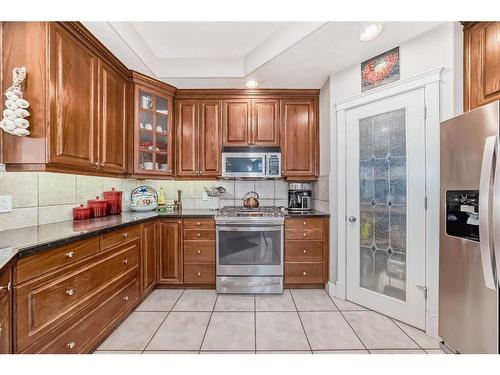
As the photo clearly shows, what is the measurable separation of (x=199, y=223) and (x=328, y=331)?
5.34ft

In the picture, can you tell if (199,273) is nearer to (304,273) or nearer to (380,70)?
(304,273)

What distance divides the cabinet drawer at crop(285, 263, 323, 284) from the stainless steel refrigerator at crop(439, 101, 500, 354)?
1.17 meters

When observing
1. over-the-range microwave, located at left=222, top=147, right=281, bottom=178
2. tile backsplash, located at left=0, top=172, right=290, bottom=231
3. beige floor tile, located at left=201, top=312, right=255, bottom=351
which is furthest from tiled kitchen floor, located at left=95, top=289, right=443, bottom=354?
over-the-range microwave, located at left=222, top=147, right=281, bottom=178

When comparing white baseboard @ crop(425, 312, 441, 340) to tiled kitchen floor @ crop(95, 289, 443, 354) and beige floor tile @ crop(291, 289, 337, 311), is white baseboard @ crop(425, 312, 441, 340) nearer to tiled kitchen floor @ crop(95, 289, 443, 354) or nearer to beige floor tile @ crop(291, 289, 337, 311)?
tiled kitchen floor @ crop(95, 289, 443, 354)

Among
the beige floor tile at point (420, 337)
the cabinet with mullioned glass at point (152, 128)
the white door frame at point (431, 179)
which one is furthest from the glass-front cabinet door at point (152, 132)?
the beige floor tile at point (420, 337)

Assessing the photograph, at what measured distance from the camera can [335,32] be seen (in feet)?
6.40

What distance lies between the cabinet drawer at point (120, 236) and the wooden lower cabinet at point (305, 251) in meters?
1.55

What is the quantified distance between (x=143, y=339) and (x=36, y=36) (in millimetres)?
2226

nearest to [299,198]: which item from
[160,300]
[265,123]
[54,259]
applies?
[265,123]

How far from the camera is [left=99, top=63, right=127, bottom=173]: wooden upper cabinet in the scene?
2.19 metres

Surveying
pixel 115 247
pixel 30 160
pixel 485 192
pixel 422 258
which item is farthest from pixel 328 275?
pixel 30 160

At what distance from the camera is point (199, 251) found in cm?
274

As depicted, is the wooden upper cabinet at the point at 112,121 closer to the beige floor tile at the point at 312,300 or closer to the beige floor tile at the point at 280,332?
the beige floor tile at the point at 280,332
